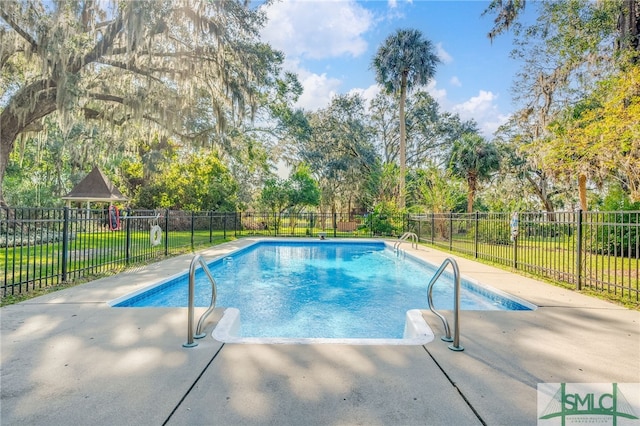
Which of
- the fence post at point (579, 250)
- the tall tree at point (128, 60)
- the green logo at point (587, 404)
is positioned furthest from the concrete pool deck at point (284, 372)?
the tall tree at point (128, 60)

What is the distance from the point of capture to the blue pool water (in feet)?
14.8

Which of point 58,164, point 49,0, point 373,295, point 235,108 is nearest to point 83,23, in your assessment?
point 49,0

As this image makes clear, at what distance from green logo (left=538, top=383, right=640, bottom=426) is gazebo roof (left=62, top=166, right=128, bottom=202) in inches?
712

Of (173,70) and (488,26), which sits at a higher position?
(488,26)

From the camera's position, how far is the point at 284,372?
2.33m

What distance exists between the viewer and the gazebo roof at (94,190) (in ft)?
52.3

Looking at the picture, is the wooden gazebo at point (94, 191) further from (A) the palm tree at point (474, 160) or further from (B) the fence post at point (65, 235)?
(A) the palm tree at point (474, 160)

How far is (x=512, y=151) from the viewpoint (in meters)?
19.4

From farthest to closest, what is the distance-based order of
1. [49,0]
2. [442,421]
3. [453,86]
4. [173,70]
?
[453,86]
[173,70]
[49,0]
[442,421]

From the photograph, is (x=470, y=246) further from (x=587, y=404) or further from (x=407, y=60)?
(x=407, y=60)

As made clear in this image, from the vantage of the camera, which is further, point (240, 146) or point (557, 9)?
point (240, 146)

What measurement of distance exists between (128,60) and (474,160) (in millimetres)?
15309

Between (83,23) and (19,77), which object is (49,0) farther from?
(19,77)

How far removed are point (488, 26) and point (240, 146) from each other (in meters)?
10.6
